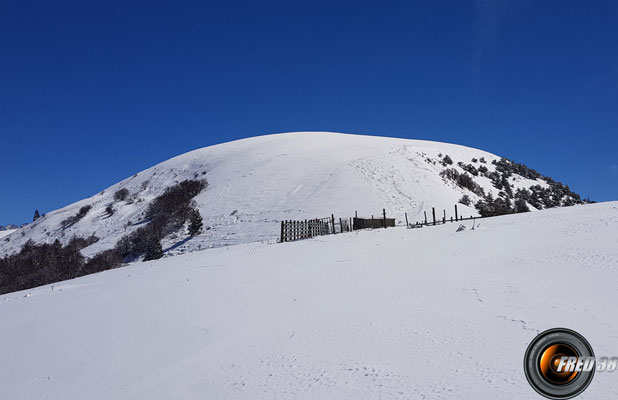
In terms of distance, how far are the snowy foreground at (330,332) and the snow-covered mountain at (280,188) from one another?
27.5m

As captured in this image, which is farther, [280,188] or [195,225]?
[280,188]

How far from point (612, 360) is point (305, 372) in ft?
9.73

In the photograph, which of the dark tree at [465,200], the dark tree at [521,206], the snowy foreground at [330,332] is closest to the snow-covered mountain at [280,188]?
the dark tree at [465,200]

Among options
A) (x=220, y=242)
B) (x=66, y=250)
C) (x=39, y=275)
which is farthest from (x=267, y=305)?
(x=66, y=250)

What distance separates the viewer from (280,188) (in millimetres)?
50531

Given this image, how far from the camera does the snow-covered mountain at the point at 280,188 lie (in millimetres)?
40375

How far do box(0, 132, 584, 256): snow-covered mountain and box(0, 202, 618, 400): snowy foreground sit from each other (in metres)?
27.5

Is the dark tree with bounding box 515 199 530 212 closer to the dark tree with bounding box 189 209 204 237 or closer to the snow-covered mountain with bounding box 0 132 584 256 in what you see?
the snow-covered mountain with bounding box 0 132 584 256

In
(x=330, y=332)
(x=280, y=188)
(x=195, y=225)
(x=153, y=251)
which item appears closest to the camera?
(x=330, y=332)

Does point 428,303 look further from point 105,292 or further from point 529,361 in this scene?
point 105,292

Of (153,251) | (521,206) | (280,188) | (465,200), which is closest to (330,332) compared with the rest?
(153,251)

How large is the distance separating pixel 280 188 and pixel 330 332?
46.0 metres

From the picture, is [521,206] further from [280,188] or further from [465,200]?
[280,188]

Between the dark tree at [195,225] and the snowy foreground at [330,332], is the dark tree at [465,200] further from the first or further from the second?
the snowy foreground at [330,332]
